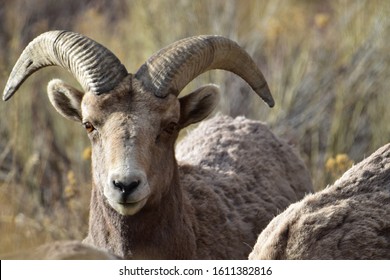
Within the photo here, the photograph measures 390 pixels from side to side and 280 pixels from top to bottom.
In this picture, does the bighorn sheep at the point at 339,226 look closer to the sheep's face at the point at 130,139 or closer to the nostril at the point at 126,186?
the nostril at the point at 126,186

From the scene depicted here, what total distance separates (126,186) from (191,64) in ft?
5.45

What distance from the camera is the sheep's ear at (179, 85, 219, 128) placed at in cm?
963

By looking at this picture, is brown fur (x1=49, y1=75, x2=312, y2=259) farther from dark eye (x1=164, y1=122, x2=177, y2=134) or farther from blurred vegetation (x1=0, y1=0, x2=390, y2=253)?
blurred vegetation (x1=0, y1=0, x2=390, y2=253)

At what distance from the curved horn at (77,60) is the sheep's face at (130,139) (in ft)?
0.34

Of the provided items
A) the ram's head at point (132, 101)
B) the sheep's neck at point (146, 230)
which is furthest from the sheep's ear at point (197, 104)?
the sheep's neck at point (146, 230)

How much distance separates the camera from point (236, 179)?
10984 millimetres

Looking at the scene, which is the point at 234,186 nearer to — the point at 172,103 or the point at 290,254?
the point at 172,103

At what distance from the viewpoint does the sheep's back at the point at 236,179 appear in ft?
33.5

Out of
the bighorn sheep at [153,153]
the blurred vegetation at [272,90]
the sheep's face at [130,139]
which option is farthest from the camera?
the blurred vegetation at [272,90]

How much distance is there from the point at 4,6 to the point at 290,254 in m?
13.5

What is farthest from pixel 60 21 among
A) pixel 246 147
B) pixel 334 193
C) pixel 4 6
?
pixel 334 193

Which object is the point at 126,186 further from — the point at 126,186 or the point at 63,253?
the point at 63,253

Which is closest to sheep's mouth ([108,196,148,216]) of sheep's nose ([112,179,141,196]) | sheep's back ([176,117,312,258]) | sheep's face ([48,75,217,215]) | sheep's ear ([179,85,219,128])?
sheep's face ([48,75,217,215])

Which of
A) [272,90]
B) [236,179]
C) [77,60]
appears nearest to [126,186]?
[77,60]
